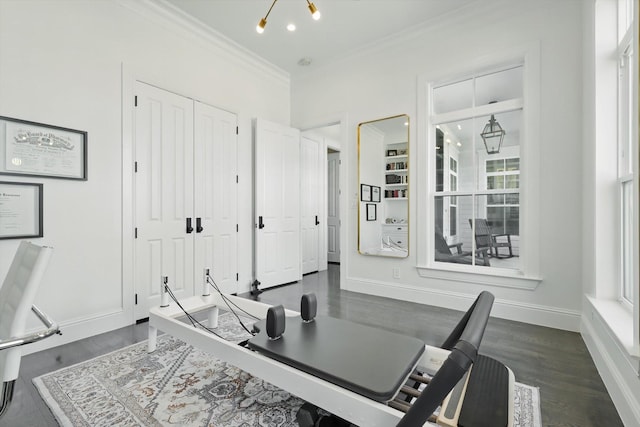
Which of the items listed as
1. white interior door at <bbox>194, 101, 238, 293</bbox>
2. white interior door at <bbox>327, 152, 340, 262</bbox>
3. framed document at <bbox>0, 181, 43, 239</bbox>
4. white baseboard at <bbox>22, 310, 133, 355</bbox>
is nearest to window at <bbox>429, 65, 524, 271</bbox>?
white interior door at <bbox>194, 101, 238, 293</bbox>

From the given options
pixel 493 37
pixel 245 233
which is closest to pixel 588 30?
pixel 493 37

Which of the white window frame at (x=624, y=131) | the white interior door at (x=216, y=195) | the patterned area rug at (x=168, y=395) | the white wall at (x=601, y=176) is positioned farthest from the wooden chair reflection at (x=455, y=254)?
the white interior door at (x=216, y=195)

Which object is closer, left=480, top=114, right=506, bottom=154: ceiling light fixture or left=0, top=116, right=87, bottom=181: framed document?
left=0, top=116, right=87, bottom=181: framed document

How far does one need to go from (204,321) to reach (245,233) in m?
1.41

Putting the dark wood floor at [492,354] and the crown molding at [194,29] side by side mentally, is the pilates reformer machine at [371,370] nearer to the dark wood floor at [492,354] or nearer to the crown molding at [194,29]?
the dark wood floor at [492,354]

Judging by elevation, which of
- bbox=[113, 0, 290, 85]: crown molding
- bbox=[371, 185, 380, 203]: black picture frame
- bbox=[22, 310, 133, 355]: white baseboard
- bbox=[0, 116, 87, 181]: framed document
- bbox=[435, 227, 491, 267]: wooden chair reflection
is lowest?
bbox=[22, 310, 133, 355]: white baseboard

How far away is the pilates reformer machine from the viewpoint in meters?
0.96

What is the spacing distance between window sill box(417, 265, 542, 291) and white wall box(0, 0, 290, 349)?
322 cm

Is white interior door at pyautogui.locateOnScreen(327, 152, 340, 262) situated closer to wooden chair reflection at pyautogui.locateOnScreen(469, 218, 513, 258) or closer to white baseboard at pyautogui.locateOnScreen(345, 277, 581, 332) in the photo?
white baseboard at pyautogui.locateOnScreen(345, 277, 581, 332)

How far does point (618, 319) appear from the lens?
186 cm

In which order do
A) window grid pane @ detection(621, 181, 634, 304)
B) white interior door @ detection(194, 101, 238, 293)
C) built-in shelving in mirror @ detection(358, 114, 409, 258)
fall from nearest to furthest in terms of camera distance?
window grid pane @ detection(621, 181, 634, 304)
white interior door @ detection(194, 101, 238, 293)
built-in shelving in mirror @ detection(358, 114, 409, 258)

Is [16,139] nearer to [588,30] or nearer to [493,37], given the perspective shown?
[493,37]

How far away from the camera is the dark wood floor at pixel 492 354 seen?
1642 millimetres

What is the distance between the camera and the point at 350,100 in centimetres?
423
